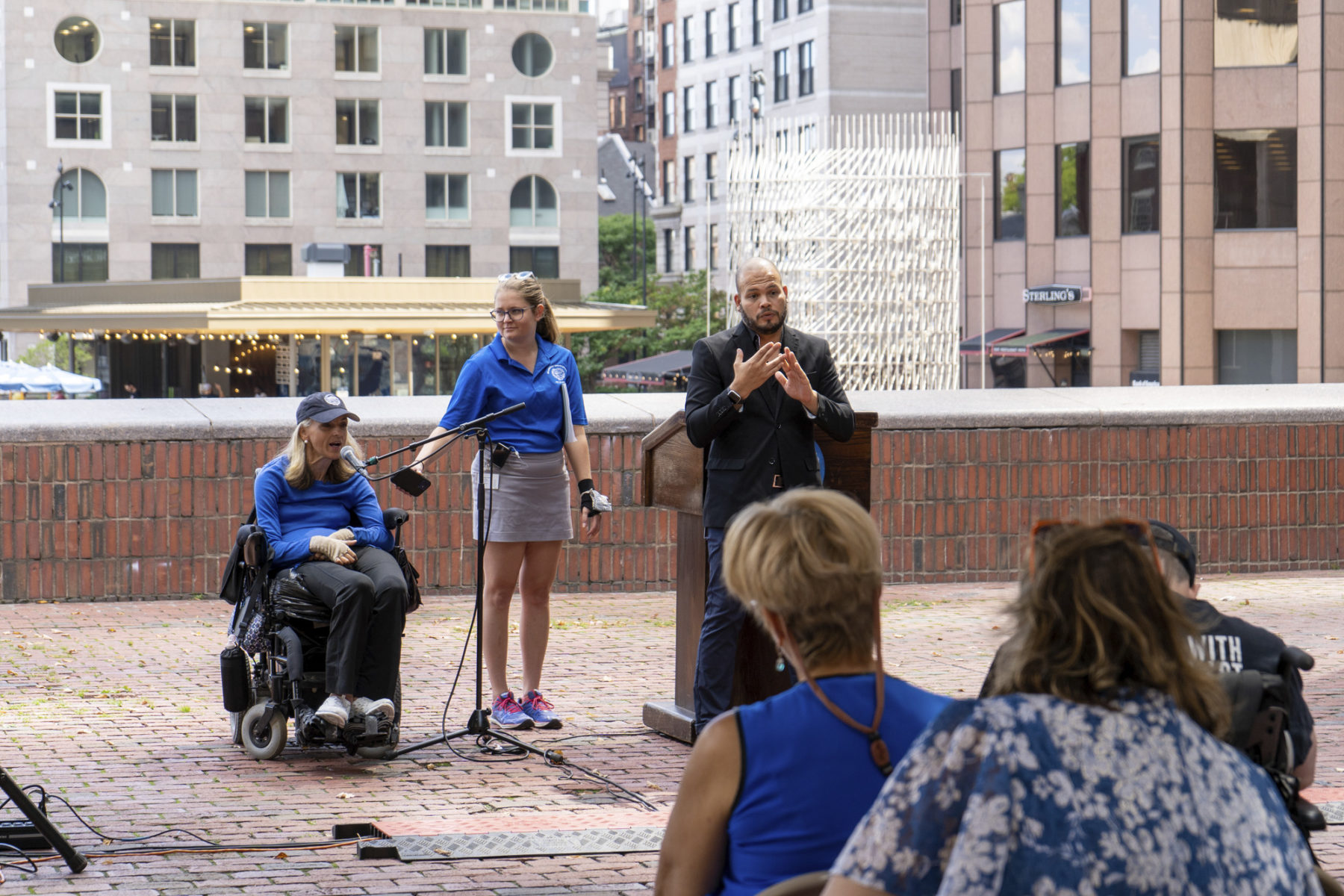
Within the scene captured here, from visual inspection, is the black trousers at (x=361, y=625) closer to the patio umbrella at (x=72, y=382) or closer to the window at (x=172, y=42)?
the patio umbrella at (x=72, y=382)

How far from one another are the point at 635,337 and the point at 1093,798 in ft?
221

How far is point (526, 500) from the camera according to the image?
7109 millimetres

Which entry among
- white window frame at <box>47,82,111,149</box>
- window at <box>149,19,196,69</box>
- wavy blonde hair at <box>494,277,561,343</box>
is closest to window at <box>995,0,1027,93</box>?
window at <box>149,19,196,69</box>

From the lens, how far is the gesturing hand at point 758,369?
595 cm

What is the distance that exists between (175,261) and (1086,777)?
2696 inches

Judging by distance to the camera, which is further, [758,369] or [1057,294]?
[1057,294]

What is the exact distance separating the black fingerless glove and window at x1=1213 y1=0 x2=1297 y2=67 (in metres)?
37.1

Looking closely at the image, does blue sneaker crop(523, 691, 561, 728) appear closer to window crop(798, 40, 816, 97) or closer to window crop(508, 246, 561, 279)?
window crop(508, 246, 561, 279)

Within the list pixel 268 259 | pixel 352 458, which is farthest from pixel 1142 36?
pixel 352 458

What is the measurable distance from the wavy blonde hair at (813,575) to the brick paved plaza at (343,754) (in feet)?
→ 0.96

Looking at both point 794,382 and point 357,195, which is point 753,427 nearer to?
point 794,382

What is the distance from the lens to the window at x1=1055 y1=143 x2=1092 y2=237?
4384 cm

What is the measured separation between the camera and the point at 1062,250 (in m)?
44.6

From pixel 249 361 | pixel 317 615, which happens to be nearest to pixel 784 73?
pixel 249 361
